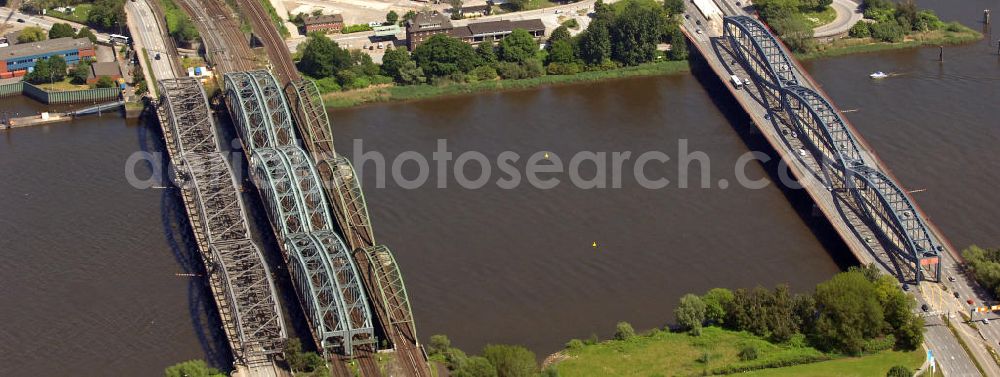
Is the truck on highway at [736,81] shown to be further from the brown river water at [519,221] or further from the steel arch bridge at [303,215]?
the steel arch bridge at [303,215]

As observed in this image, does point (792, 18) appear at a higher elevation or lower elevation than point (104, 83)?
lower

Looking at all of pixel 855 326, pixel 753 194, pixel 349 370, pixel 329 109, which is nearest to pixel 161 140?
pixel 329 109

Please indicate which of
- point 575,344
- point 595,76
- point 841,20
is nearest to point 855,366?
point 575,344

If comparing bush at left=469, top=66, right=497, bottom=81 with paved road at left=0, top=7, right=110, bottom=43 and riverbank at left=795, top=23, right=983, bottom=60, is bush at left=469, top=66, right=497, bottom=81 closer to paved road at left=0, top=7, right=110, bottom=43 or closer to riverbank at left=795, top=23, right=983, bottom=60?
riverbank at left=795, top=23, right=983, bottom=60

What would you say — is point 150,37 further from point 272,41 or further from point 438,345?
point 438,345

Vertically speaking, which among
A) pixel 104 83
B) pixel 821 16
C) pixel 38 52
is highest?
pixel 38 52

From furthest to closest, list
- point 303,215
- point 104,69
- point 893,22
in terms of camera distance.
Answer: point 893,22 → point 104,69 → point 303,215
